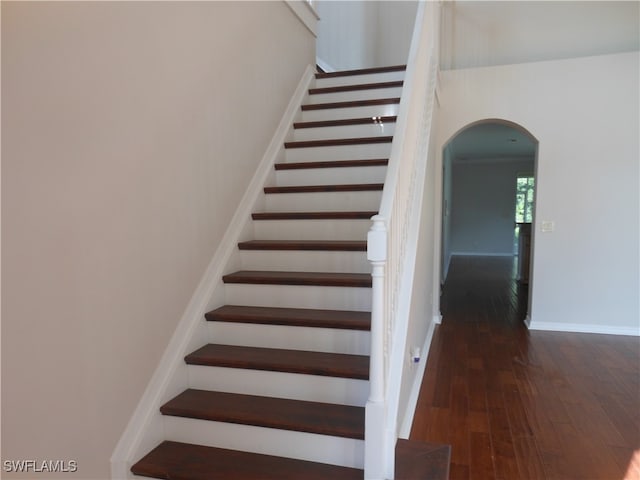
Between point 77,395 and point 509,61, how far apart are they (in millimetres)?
5085

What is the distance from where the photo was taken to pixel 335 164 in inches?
117

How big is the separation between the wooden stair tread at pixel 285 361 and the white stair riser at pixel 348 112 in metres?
2.22

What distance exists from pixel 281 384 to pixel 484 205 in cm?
1069

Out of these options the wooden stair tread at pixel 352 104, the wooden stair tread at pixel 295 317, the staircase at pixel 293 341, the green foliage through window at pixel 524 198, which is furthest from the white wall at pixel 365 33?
the green foliage through window at pixel 524 198

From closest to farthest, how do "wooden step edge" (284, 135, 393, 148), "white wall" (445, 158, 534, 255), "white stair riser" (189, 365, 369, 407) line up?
"white stair riser" (189, 365, 369, 407), "wooden step edge" (284, 135, 393, 148), "white wall" (445, 158, 534, 255)

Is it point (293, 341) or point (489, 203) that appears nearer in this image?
point (293, 341)

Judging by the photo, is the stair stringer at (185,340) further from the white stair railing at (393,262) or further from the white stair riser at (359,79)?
the white stair riser at (359,79)

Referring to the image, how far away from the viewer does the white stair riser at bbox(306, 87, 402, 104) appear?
→ 3588 millimetres

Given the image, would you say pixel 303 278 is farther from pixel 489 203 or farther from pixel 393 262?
pixel 489 203

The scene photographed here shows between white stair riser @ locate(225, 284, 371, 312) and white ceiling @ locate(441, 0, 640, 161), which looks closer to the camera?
white stair riser @ locate(225, 284, 371, 312)

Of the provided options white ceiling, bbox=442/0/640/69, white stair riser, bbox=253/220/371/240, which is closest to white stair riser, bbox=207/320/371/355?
white stair riser, bbox=253/220/371/240

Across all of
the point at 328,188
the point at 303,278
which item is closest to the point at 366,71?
the point at 328,188

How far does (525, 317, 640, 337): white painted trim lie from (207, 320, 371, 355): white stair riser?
3.42 m

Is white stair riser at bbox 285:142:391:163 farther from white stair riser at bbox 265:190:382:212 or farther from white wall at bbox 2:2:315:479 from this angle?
white wall at bbox 2:2:315:479
